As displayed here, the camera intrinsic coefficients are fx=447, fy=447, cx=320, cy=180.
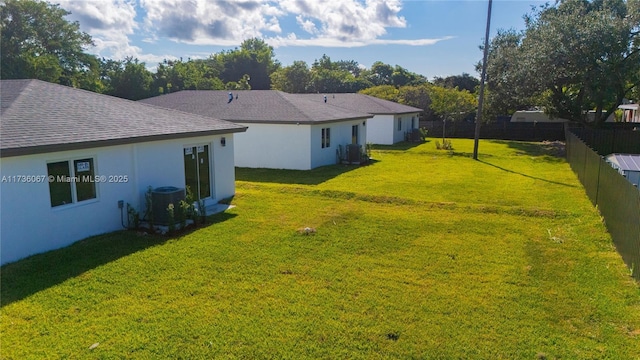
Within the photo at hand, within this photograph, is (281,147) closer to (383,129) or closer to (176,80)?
(383,129)

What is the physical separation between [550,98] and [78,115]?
27777 mm

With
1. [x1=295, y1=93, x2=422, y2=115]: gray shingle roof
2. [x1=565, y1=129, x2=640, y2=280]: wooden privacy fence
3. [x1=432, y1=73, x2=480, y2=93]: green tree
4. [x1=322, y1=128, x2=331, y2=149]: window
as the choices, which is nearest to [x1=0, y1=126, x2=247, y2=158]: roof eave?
[x1=565, y1=129, x2=640, y2=280]: wooden privacy fence

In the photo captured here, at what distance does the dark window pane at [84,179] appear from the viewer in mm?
9008

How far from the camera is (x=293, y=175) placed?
18328 millimetres

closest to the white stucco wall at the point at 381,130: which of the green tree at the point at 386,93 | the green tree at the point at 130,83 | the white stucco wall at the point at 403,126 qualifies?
the white stucco wall at the point at 403,126

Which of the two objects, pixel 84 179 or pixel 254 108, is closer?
pixel 84 179

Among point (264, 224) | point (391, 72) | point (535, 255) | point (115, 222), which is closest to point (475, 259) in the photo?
point (535, 255)

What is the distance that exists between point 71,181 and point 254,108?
1346 centimetres

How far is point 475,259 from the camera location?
8523 mm

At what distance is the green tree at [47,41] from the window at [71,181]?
3496 centimetres

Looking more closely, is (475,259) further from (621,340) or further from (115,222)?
(115,222)

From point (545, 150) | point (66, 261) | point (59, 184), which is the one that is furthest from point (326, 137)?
point (545, 150)

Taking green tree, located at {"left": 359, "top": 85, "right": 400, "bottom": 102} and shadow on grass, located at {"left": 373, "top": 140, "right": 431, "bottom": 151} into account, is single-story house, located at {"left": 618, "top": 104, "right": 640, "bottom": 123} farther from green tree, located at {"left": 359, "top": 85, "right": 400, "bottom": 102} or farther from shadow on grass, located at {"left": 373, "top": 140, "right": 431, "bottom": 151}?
shadow on grass, located at {"left": 373, "top": 140, "right": 431, "bottom": 151}

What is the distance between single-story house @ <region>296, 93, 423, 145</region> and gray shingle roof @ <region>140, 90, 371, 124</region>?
6.94 metres
